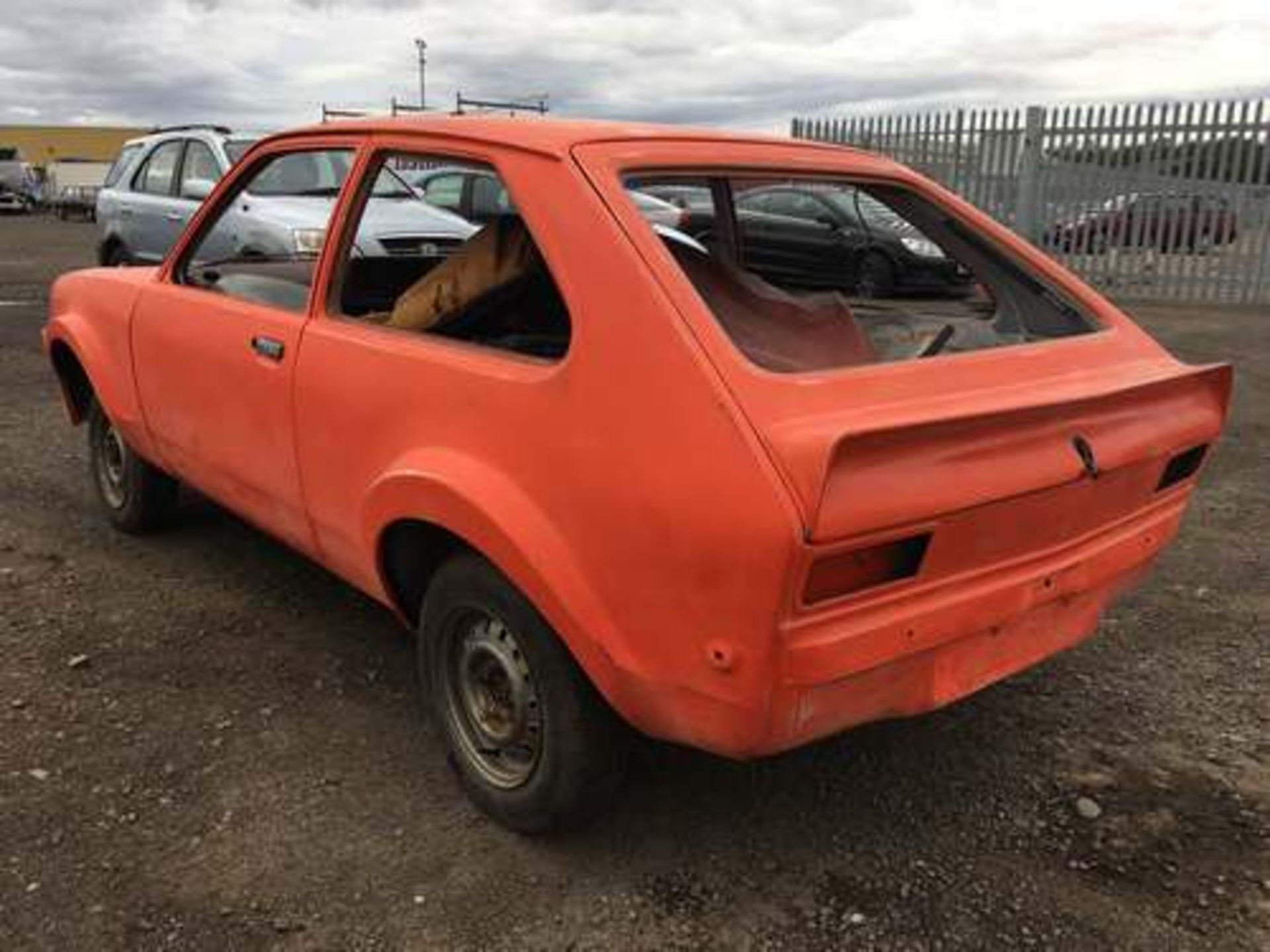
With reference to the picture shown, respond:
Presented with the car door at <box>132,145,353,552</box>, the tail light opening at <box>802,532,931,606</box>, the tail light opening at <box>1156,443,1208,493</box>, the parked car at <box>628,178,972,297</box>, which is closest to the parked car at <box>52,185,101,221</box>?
the parked car at <box>628,178,972,297</box>

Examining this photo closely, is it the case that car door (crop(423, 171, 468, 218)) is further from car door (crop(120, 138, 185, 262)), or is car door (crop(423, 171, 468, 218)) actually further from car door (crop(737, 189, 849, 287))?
car door (crop(737, 189, 849, 287))

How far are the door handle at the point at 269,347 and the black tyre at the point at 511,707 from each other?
2.86 feet

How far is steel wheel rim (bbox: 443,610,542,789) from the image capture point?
2.61 m

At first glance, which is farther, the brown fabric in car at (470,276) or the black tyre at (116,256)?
the black tyre at (116,256)

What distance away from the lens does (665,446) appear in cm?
209

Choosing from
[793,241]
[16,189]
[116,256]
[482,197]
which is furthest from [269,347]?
[16,189]

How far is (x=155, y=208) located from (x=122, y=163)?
1305 millimetres

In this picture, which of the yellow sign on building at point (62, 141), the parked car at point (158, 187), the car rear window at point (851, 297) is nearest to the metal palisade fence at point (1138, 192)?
the parked car at point (158, 187)

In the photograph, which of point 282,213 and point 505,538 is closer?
point 505,538

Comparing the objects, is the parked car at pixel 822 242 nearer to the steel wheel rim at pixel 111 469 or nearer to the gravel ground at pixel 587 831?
the gravel ground at pixel 587 831

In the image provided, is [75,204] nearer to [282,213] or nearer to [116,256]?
[116,256]

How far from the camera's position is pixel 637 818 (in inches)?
110

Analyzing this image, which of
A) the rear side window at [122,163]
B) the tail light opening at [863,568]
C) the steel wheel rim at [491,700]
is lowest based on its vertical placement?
the steel wheel rim at [491,700]

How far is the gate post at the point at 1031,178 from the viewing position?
46.8ft
